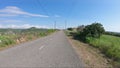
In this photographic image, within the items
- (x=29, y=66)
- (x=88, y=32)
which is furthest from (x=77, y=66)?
(x=88, y=32)

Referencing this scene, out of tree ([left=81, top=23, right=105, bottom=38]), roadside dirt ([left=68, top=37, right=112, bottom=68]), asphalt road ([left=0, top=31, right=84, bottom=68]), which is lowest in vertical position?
roadside dirt ([left=68, top=37, right=112, bottom=68])

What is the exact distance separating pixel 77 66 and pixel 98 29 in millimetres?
27499

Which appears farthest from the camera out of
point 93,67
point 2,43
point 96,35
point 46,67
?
point 96,35

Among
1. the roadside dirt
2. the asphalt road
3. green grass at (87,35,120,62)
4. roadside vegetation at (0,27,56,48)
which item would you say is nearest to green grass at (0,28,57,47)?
roadside vegetation at (0,27,56,48)

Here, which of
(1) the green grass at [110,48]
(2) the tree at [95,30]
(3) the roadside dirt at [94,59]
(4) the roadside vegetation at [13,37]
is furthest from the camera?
(2) the tree at [95,30]

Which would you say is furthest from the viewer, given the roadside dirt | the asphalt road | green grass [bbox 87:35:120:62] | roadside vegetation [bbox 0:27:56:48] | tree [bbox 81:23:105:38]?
tree [bbox 81:23:105:38]

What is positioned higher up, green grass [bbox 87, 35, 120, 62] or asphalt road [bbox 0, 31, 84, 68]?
asphalt road [bbox 0, 31, 84, 68]

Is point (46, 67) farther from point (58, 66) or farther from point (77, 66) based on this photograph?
point (77, 66)

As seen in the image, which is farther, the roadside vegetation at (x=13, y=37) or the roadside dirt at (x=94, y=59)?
the roadside vegetation at (x=13, y=37)

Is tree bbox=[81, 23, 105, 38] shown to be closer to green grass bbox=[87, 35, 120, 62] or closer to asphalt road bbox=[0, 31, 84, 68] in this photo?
green grass bbox=[87, 35, 120, 62]

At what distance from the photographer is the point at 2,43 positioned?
17.0 m

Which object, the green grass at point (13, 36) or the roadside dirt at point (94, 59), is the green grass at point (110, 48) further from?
the green grass at point (13, 36)

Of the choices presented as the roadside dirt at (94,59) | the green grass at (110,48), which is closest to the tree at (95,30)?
the green grass at (110,48)

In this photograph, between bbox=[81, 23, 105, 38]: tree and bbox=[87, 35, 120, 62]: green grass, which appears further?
bbox=[81, 23, 105, 38]: tree
